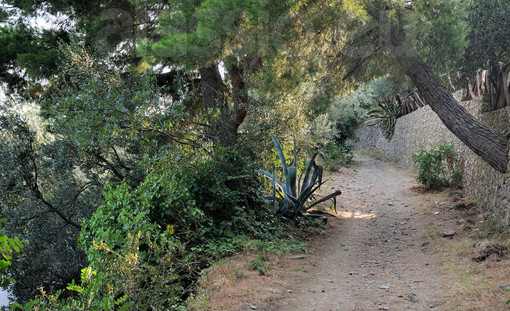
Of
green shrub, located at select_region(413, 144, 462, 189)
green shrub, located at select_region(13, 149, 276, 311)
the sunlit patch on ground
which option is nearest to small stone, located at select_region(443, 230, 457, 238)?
the sunlit patch on ground

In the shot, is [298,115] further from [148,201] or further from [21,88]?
[21,88]

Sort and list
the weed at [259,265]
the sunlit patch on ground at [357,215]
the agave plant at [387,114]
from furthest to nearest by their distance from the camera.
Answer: the agave plant at [387,114] < the sunlit patch on ground at [357,215] < the weed at [259,265]

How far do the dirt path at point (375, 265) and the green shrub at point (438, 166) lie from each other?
0.54 metres

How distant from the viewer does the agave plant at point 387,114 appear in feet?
64.1

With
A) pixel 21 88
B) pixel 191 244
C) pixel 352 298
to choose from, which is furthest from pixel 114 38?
pixel 352 298

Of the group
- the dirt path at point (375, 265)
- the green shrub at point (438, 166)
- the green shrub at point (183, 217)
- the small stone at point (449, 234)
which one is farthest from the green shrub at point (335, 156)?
the green shrub at point (183, 217)

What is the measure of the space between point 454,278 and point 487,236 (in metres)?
1.83

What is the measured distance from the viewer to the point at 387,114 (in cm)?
2042

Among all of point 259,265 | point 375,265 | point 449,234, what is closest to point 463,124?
point 449,234

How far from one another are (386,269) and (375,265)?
0.70ft

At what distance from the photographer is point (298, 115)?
9.02 m

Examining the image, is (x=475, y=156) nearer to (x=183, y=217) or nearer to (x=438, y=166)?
(x=438, y=166)

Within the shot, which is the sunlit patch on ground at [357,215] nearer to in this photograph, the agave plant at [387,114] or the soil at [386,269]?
the soil at [386,269]

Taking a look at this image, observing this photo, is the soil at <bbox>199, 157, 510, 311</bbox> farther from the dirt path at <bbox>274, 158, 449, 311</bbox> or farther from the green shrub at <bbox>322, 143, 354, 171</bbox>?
the green shrub at <bbox>322, 143, 354, 171</bbox>
